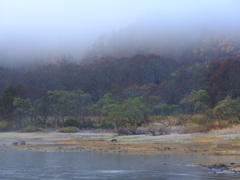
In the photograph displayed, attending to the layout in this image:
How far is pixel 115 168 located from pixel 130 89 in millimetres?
61741

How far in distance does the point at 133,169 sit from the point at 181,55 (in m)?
110

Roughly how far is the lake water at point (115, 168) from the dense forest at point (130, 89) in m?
18.6

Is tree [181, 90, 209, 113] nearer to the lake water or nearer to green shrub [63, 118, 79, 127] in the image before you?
green shrub [63, 118, 79, 127]

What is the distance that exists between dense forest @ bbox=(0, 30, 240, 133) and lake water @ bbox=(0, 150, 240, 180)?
18.6 meters

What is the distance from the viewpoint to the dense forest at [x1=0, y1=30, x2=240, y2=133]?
55809mm

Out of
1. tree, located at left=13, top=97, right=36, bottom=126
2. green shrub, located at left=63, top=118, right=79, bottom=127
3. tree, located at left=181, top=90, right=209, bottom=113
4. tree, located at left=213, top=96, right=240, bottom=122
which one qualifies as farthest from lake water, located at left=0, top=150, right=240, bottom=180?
tree, located at left=13, top=97, right=36, bottom=126

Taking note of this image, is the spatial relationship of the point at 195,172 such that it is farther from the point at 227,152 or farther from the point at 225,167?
the point at 227,152

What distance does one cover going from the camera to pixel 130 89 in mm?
78250

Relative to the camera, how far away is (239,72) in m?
63.1

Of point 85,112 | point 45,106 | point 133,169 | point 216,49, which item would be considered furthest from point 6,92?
point 216,49

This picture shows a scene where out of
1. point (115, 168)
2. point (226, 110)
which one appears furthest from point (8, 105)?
point (115, 168)

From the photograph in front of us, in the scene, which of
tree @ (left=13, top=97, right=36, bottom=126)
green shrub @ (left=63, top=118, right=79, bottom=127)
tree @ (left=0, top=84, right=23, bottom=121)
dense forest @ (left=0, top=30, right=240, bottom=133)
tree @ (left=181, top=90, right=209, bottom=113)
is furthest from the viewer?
tree @ (left=0, top=84, right=23, bottom=121)

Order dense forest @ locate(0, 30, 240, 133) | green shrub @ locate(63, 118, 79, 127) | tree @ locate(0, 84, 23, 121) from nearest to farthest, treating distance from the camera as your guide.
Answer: dense forest @ locate(0, 30, 240, 133), green shrub @ locate(63, 118, 79, 127), tree @ locate(0, 84, 23, 121)

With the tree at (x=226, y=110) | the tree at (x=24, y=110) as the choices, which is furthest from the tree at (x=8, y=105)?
the tree at (x=226, y=110)
